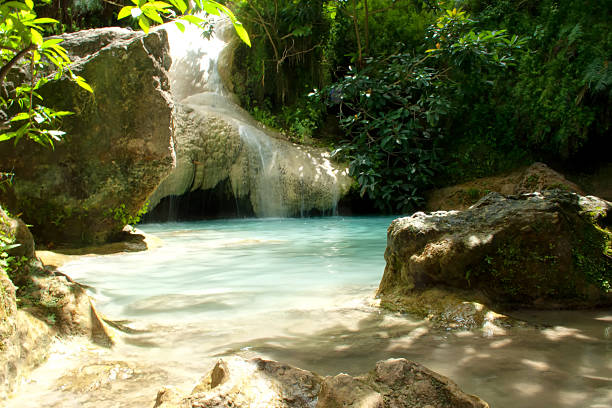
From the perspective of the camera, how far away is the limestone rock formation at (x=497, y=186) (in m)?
8.31

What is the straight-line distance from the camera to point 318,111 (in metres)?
12.5

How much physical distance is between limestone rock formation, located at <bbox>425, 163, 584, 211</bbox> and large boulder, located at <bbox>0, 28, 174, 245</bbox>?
6064mm

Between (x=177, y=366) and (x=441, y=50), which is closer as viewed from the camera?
(x=177, y=366)

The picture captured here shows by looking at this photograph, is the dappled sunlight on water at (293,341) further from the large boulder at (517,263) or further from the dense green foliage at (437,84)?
the dense green foliage at (437,84)

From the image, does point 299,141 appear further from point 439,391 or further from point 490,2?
point 439,391

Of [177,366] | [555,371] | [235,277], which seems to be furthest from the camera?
[235,277]

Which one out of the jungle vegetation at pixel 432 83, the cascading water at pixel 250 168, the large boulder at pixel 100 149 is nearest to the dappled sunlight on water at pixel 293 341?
the large boulder at pixel 100 149

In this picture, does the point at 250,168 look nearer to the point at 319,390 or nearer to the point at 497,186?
the point at 497,186

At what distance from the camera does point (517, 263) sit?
2.84 metres

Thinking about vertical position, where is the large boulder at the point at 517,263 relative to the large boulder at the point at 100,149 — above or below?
below

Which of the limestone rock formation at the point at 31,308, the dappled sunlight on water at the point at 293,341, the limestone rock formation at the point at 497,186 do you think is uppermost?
the limestone rock formation at the point at 497,186

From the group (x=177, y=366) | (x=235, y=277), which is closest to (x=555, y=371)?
(x=177, y=366)

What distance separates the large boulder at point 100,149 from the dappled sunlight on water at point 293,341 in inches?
43.3

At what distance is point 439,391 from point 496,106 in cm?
1110
